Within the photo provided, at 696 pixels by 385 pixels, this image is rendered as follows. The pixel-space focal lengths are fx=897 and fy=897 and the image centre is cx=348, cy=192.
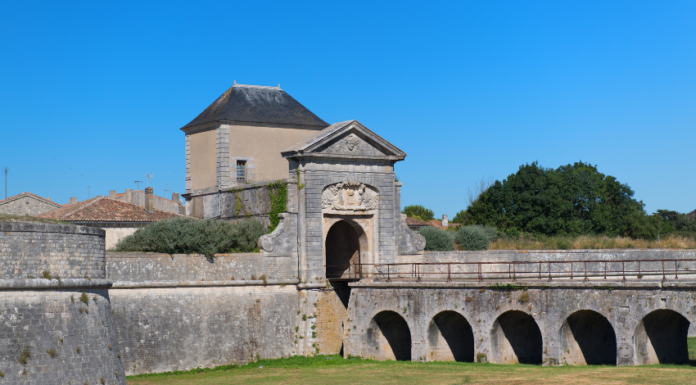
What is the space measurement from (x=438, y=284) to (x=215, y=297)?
6.92 metres

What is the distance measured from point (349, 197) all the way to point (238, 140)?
228 inches

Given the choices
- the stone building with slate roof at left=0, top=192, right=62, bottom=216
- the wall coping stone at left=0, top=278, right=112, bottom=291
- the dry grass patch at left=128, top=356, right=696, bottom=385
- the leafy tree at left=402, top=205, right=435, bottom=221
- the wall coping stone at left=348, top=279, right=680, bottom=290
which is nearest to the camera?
the wall coping stone at left=0, top=278, right=112, bottom=291

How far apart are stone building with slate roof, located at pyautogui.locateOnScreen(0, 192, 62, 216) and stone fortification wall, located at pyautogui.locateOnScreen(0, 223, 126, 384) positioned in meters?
34.9

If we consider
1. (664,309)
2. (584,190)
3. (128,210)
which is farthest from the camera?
(584,190)

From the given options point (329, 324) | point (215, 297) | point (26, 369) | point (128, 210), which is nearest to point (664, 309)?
point (329, 324)

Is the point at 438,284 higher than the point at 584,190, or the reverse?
the point at 584,190

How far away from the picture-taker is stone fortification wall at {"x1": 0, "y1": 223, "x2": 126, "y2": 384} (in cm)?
1795

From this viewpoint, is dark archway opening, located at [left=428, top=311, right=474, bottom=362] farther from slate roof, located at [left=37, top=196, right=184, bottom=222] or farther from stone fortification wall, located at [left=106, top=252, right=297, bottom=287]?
slate roof, located at [left=37, top=196, right=184, bottom=222]

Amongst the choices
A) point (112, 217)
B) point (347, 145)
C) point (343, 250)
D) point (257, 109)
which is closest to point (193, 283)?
point (347, 145)

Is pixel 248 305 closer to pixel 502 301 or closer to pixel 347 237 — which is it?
pixel 347 237

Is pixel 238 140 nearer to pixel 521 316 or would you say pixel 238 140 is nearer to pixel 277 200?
pixel 277 200

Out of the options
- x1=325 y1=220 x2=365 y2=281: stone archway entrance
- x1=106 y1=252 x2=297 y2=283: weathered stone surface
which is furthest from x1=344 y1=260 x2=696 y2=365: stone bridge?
x1=106 y1=252 x2=297 y2=283: weathered stone surface

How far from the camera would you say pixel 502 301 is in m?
26.4

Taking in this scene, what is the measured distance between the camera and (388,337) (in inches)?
1169
